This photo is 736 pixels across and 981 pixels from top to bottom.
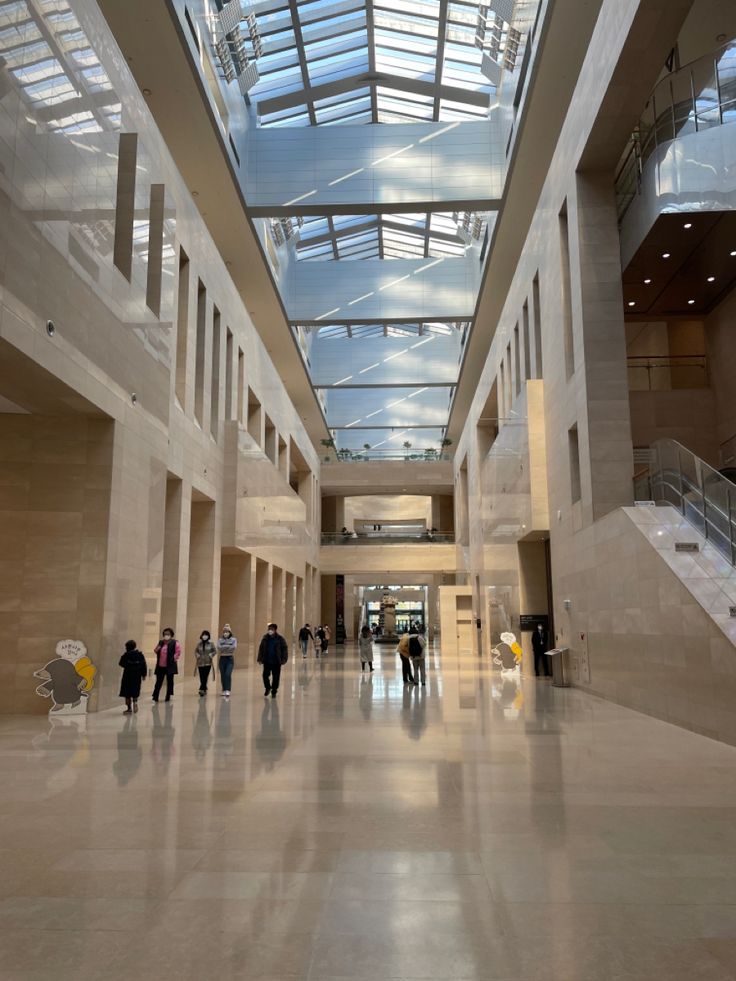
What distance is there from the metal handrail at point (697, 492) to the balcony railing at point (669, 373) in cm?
810

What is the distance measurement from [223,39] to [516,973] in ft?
73.4

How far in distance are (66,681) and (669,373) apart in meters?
17.8

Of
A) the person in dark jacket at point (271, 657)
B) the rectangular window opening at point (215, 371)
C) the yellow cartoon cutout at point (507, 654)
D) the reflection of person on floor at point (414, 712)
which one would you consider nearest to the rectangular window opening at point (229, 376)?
the rectangular window opening at point (215, 371)

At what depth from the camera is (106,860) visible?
462cm

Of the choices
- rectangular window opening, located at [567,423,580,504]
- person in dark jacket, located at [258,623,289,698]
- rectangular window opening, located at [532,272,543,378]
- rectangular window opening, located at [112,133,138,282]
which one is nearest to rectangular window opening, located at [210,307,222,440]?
rectangular window opening, located at [112,133,138,282]

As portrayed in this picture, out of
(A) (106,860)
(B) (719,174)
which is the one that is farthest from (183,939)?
(B) (719,174)

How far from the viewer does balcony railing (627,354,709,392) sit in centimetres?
2155

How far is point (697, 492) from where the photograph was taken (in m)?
12.1

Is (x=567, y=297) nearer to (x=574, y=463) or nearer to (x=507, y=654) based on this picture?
(x=574, y=463)

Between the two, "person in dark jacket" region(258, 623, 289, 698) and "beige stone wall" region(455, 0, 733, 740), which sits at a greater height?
"beige stone wall" region(455, 0, 733, 740)

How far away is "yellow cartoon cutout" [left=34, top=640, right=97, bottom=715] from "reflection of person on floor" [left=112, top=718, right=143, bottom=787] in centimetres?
174

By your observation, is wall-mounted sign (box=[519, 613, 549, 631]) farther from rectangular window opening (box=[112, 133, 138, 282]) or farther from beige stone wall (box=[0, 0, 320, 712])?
rectangular window opening (box=[112, 133, 138, 282])

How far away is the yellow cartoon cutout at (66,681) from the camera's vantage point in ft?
39.9

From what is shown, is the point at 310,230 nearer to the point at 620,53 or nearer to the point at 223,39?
the point at 223,39
